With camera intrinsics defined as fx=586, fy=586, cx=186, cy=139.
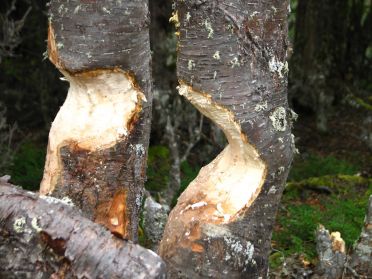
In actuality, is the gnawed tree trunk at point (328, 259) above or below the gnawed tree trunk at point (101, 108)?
below

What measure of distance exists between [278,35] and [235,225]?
87cm

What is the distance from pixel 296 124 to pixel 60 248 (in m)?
8.49

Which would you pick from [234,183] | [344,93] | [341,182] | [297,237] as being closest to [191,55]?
[234,183]

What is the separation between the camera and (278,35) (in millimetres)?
2559

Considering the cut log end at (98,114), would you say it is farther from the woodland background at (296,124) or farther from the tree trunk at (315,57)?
the tree trunk at (315,57)

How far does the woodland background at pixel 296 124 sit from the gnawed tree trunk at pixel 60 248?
6.17 feet

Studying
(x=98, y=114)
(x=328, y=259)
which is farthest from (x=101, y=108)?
(x=328, y=259)

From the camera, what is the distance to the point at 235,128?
2.60 meters

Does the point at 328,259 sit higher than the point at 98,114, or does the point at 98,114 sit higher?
the point at 98,114

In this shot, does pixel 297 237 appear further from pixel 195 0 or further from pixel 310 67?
pixel 310 67

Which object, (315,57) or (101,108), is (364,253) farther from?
(315,57)

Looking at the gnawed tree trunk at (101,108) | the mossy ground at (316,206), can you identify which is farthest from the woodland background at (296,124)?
the gnawed tree trunk at (101,108)

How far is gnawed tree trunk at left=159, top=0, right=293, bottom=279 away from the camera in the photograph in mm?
2508

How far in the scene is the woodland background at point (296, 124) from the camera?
5.43 metres
